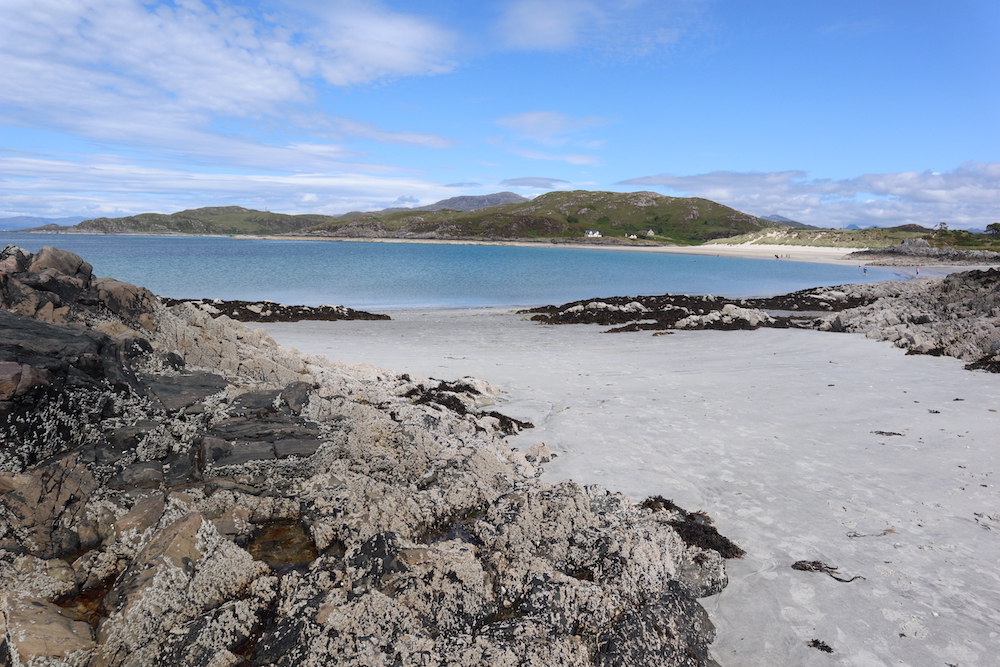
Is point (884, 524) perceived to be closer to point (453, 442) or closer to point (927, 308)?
point (453, 442)

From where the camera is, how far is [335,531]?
18.3 feet

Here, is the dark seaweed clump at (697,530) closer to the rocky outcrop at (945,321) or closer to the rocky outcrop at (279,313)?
the rocky outcrop at (945,321)

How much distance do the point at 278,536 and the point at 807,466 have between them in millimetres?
7856

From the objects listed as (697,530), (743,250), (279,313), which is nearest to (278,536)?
(697,530)

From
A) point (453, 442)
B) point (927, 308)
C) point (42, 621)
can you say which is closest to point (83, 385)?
point (42, 621)

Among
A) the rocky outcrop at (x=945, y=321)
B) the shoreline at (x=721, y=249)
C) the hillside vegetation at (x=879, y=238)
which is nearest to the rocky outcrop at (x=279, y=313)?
the rocky outcrop at (x=945, y=321)

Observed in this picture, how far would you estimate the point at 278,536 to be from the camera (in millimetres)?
5805

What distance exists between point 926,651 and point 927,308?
84.1 feet

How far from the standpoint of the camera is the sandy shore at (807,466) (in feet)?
17.1

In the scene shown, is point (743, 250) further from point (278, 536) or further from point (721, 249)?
point (278, 536)

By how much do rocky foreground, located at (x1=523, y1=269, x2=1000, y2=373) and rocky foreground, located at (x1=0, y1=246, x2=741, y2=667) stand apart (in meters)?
15.4

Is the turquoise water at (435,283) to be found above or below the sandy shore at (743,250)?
below

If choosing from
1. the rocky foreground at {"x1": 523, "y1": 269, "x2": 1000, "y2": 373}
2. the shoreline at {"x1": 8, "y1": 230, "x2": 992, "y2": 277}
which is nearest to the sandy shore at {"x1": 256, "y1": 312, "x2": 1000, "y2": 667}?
the rocky foreground at {"x1": 523, "y1": 269, "x2": 1000, "y2": 373}

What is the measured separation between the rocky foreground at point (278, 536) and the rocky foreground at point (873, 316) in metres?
15.4
